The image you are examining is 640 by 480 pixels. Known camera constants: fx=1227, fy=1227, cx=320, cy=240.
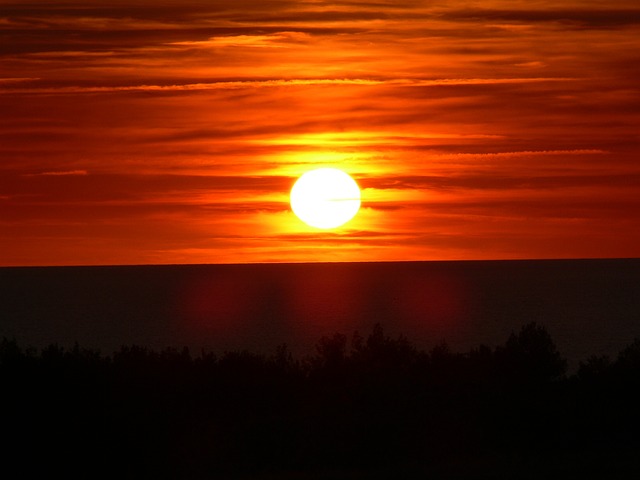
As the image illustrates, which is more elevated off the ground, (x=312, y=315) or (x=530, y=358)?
(x=312, y=315)

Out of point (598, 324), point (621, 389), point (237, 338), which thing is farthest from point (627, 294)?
point (621, 389)

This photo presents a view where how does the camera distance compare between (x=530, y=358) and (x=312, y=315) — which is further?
(x=312, y=315)

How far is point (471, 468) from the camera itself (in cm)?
1872

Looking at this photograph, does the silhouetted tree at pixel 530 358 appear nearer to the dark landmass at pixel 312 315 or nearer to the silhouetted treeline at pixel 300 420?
the silhouetted treeline at pixel 300 420

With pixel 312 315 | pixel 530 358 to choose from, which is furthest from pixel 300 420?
pixel 312 315

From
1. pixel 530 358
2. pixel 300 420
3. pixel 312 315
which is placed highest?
pixel 312 315

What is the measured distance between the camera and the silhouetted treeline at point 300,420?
64.0 feet

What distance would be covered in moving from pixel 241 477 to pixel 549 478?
472cm

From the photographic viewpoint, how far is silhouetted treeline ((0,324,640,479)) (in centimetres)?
1950

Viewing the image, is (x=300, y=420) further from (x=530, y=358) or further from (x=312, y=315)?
(x=312, y=315)

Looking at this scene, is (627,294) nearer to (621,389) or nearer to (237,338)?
(237,338)

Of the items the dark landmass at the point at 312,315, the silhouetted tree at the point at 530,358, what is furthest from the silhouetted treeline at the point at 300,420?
the dark landmass at the point at 312,315

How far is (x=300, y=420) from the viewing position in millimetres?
21203

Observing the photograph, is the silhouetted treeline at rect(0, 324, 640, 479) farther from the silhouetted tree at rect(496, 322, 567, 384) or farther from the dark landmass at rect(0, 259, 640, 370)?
the dark landmass at rect(0, 259, 640, 370)
